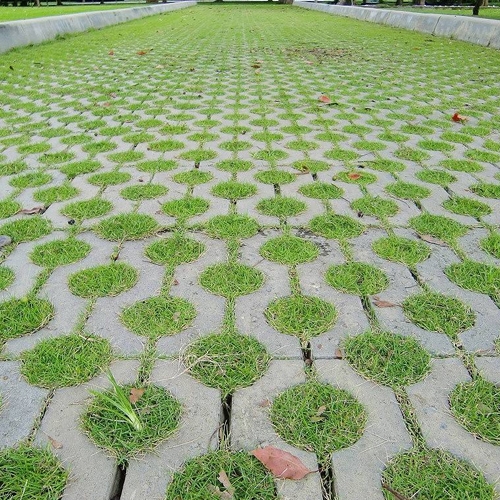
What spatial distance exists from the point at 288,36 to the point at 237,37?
1390 millimetres

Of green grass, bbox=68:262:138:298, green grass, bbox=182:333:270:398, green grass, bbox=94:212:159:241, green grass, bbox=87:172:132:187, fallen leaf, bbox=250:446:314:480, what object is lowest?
green grass, bbox=87:172:132:187

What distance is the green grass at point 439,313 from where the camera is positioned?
1.87 m

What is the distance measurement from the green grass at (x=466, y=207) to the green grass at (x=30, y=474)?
2486 millimetres

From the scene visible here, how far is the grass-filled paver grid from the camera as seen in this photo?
1612 millimetres

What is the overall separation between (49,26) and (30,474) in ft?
39.8

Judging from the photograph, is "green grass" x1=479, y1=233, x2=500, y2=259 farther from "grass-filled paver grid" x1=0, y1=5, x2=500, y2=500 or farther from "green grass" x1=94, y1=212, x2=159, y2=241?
"green grass" x1=94, y1=212, x2=159, y2=241

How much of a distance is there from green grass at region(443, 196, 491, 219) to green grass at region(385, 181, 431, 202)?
→ 0.16m

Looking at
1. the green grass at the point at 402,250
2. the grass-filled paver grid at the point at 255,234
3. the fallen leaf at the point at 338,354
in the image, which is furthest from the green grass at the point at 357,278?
the fallen leaf at the point at 338,354

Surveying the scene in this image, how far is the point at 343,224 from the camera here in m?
2.67

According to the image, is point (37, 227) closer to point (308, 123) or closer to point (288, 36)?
point (308, 123)

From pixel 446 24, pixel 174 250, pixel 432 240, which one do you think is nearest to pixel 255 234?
pixel 174 250

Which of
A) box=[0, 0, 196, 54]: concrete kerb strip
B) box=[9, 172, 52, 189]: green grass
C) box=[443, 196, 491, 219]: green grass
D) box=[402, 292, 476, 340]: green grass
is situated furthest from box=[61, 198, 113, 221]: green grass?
box=[0, 0, 196, 54]: concrete kerb strip

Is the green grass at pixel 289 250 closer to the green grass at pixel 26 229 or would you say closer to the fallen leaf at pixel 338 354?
Answer: the fallen leaf at pixel 338 354

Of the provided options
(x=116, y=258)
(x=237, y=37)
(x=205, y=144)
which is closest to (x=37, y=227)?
(x=116, y=258)
